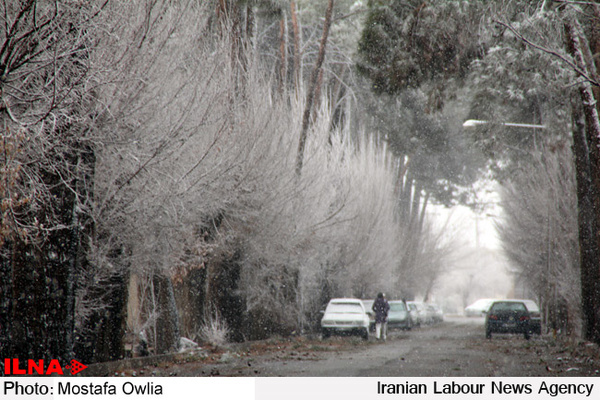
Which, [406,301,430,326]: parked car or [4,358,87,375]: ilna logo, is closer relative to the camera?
[4,358,87,375]: ilna logo

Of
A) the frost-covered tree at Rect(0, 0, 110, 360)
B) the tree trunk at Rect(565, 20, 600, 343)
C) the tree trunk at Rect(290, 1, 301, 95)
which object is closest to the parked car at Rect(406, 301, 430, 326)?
the tree trunk at Rect(290, 1, 301, 95)

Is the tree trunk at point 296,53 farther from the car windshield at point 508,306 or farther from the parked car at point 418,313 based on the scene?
the parked car at point 418,313

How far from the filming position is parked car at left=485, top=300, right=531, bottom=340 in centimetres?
2959

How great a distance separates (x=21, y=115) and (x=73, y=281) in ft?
11.1

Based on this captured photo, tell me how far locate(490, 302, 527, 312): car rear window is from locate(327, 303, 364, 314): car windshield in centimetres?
619

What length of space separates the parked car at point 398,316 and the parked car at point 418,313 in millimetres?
2910

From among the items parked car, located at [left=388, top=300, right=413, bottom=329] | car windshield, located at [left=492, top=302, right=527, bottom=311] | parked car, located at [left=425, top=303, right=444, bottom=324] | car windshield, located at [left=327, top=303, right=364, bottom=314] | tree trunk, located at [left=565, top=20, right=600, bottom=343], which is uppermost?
tree trunk, located at [left=565, top=20, right=600, bottom=343]

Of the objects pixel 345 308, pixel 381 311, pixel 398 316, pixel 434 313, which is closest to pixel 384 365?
pixel 381 311

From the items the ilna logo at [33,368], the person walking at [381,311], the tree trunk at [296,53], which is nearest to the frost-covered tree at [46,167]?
the ilna logo at [33,368]

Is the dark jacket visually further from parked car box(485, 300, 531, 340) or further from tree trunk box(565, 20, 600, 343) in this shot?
tree trunk box(565, 20, 600, 343)

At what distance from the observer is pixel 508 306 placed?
30469 millimetres

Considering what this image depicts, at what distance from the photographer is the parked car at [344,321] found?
2733 cm

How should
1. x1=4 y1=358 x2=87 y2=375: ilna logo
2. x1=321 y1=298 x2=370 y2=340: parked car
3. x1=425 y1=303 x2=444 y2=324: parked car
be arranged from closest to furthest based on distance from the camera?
x1=4 y1=358 x2=87 y2=375: ilna logo → x1=321 y1=298 x2=370 y2=340: parked car → x1=425 y1=303 x2=444 y2=324: parked car

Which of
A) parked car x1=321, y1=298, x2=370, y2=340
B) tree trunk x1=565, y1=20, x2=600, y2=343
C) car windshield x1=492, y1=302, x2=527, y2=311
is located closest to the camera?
tree trunk x1=565, y1=20, x2=600, y2=343
